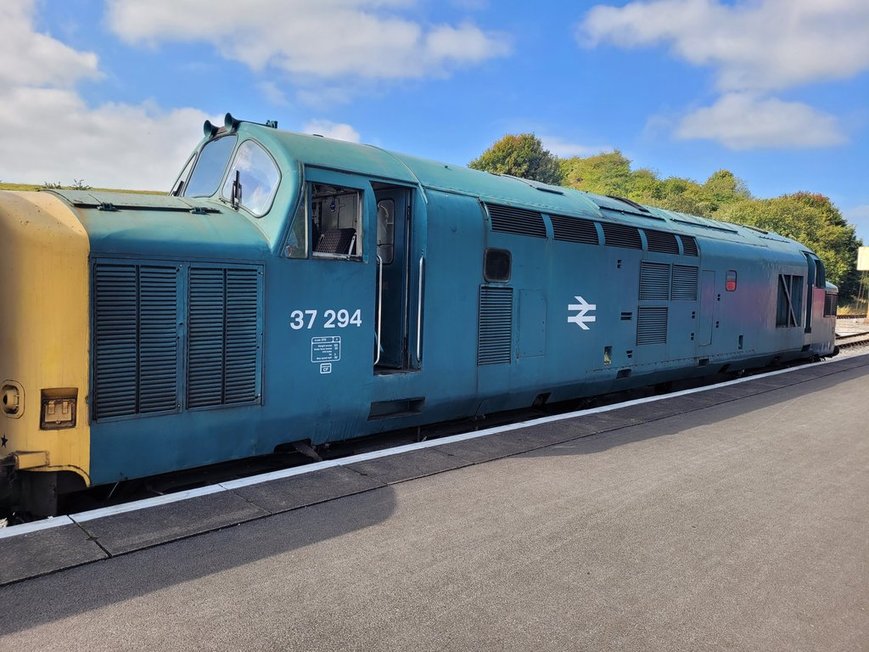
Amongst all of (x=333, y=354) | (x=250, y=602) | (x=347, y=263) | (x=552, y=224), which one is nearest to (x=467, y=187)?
(x=552, y=224)

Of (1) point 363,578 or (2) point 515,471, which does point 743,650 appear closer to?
(1) point 363,578

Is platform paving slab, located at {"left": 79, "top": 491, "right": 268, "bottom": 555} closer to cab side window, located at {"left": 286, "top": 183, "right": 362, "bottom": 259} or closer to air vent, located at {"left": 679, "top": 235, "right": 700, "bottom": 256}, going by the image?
→ cab side window, located at {"left": 286, "top": 183, "right": 362, "bottom": 259}

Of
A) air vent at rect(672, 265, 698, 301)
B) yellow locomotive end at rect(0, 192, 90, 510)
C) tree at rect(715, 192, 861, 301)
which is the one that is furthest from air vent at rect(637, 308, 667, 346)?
tree at rect(715, 192, 861, 301)

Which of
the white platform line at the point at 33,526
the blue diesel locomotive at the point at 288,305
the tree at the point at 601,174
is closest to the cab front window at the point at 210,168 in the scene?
the blue diesel locomotive at the point at 288,305

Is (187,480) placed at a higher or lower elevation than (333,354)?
lower

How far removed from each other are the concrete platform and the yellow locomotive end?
1.88ft

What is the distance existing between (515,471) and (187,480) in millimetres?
2664

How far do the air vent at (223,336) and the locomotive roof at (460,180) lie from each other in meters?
1.25

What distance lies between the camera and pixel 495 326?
22.4 feet

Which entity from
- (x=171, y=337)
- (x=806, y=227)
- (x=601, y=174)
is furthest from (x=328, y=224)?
(x=601, y=174)

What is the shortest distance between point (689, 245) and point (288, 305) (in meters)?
7.19

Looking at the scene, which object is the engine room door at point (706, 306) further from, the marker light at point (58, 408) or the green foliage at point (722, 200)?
the green foliage at point (722, 200)

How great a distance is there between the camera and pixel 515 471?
5504 millimetres

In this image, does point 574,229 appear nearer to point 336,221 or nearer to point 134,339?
point 336,221
